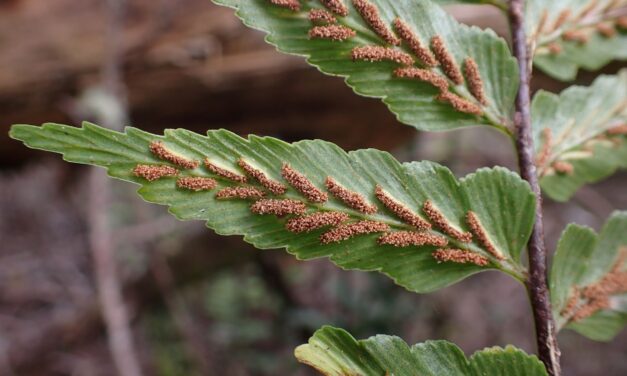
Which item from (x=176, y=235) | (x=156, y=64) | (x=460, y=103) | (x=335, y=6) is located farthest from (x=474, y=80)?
(x=176, y=235)

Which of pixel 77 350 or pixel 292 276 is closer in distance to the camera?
pixel 77 350

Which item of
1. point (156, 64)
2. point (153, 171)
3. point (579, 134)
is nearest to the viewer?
point (153, 171)

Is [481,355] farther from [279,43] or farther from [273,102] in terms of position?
[273,102]

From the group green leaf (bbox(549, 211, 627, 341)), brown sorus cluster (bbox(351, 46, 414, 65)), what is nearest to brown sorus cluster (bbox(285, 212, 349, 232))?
brown sorus cluster (bbox(351, 46, 414, 65))

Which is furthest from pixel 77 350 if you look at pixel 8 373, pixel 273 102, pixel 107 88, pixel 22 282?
pixel 273 102

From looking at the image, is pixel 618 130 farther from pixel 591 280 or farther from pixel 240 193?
pixel 240 193

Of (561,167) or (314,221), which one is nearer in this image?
(314,221)
